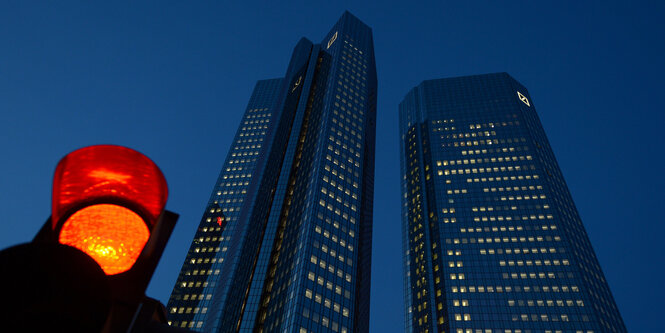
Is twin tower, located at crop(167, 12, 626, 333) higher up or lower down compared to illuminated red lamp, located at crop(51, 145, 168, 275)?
higher up

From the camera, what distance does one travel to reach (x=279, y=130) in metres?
158

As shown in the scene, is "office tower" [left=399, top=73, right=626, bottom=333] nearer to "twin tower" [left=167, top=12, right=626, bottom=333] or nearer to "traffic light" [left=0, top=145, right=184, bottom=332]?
"twin tower" [left=167, top=12, right=626, bottom=333]

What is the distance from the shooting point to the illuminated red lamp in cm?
363

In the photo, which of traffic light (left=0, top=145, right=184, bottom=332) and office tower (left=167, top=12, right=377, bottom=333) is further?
office tower (left=167, top=12, right=377, bottom=333)

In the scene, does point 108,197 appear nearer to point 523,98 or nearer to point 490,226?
point 490,226

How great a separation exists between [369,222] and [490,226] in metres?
44.4

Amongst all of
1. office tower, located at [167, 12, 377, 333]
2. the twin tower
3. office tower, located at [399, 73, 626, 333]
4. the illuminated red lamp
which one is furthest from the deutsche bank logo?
the illuminated red lamp

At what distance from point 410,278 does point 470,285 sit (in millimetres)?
25578

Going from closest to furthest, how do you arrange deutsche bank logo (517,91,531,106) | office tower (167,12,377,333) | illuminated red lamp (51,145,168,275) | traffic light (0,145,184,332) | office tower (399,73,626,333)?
traffic light (0,145,184,332)
illuminated red lamp (51,145,168,275)
office tower (167,12,377,333)
office tower (399,73,626,333)
deutsche bank logo (517,91,531,106)

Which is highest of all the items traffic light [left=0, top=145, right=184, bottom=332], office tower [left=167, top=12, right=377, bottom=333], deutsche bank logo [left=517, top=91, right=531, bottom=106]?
deutsche bank logo [left=517, top=91, right=531, bottom=106]

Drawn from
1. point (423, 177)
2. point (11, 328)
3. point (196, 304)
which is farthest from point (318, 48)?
point (11, 328)

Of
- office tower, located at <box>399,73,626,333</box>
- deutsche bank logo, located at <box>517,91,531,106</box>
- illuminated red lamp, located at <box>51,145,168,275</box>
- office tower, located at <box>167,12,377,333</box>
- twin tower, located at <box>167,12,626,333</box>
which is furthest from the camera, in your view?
deutsche bank logo, located at <box>517,91,531,106</box>

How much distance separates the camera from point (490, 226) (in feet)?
436

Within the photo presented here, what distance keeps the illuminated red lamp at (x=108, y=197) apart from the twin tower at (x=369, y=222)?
3091 inches
